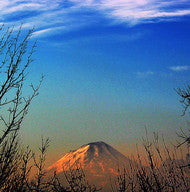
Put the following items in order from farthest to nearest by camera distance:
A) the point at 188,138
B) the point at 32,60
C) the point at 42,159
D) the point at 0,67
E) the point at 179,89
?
the point at 42,159
the point at 179,89
the point at 188,138
the point at 32,60
the point at 0,67

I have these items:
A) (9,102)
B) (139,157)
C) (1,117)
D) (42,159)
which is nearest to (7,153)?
(1,117)

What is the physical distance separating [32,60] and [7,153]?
10.4 ft

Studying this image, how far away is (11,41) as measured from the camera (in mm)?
7852

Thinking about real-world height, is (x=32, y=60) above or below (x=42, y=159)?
above

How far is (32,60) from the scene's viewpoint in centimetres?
776

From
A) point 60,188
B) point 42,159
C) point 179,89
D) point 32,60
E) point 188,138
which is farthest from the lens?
point 42,159

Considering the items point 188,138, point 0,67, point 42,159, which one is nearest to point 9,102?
point 0,67


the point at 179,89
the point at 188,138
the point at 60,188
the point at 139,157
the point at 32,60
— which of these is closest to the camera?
the point at 60,188

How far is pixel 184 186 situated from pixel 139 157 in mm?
2081

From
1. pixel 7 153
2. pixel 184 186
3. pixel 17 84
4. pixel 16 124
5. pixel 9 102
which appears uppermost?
pixel 17 84

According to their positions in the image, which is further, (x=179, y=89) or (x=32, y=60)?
(x=179, y=89)

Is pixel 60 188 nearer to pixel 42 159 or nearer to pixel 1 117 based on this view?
pixel 1 117

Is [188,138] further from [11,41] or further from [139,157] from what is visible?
[11,41]

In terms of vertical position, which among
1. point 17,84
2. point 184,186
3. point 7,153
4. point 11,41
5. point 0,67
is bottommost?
point 184,186
